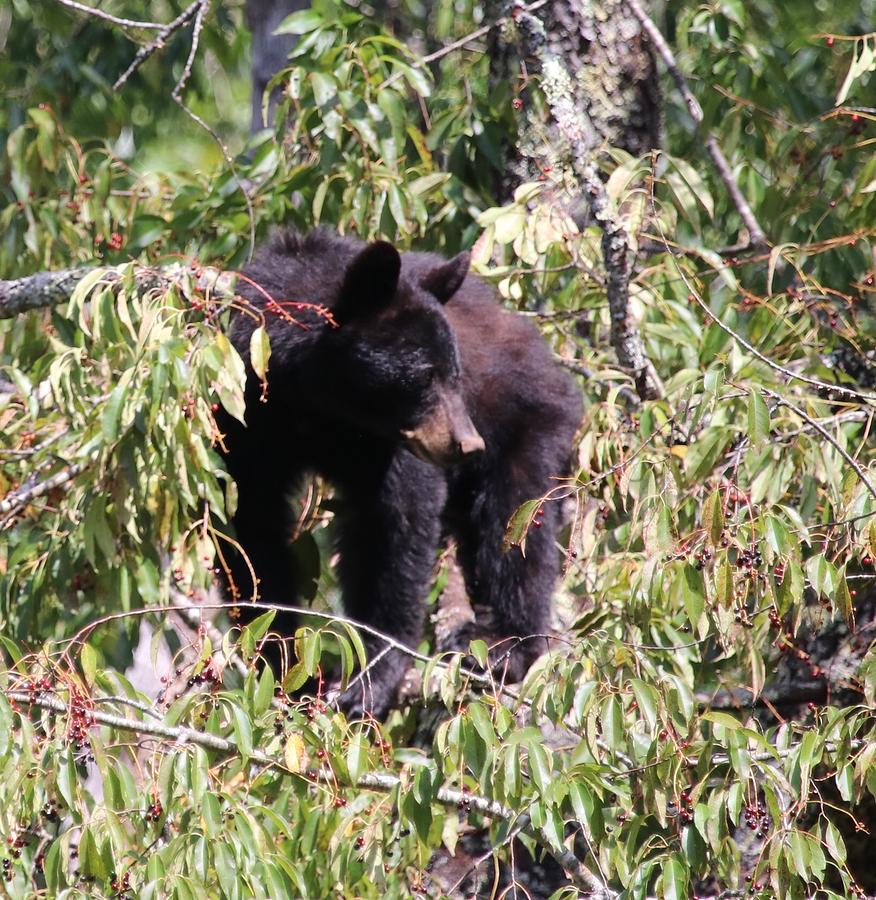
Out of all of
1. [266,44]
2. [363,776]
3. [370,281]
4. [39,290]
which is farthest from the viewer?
[266,44]

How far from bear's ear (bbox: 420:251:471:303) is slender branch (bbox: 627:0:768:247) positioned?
102cm

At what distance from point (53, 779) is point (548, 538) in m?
2.35

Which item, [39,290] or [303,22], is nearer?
[39,290]

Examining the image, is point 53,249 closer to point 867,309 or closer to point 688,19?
point 688,19

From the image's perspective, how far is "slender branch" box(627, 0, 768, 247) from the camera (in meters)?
4.48

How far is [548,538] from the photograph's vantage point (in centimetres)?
456

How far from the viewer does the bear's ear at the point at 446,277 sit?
168 inches

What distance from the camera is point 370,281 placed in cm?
425

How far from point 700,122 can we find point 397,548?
73.9 inches

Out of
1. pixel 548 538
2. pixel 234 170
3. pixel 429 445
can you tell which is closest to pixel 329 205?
pixel 234 170

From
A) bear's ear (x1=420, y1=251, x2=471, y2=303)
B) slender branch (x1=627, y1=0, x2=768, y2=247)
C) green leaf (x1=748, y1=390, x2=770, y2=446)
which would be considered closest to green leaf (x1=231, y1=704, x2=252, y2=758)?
green leaf (x1=748, y1=390, x2=770, y2=446)

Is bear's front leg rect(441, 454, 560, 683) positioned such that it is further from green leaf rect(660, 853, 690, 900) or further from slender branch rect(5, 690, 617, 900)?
green leaf rect(660, 853, 690, 900)

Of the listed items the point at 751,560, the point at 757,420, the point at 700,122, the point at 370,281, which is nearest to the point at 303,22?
the point at 370,281

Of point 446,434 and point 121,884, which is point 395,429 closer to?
point 446,434
